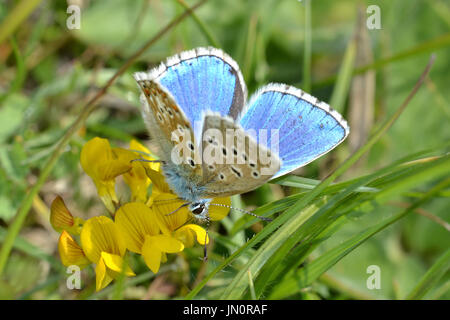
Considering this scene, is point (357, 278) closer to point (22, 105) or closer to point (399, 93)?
point (399, 93)

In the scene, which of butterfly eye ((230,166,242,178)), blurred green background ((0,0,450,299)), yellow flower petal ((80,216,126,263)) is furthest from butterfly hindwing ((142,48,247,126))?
yellow flower petal ((80,216,126,263))

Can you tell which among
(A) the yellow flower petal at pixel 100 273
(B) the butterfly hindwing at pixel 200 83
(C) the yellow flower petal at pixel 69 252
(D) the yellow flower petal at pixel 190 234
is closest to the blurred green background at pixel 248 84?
(B) the butterfly hindwing at pixel 200 83

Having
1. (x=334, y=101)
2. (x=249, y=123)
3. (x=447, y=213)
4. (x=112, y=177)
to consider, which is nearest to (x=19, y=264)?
(x=112, y=177)

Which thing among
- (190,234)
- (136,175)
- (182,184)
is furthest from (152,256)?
(136,175)

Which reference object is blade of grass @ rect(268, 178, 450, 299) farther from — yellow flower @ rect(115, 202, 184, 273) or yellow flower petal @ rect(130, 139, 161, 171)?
yellow flower petal @ rect(130, 139, 161, 171)

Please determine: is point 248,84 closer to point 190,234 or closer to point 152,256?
point 190,234
